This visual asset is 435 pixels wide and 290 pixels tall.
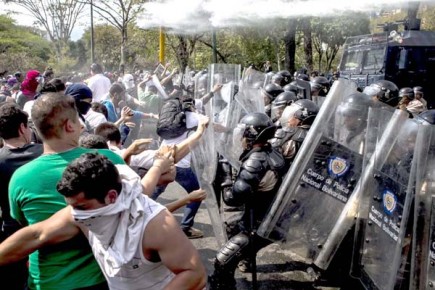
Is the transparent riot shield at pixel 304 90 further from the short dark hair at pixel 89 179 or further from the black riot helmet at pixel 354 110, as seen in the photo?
the short dark hair at pixel 89 179

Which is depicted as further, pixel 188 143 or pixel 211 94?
pixel 211 94

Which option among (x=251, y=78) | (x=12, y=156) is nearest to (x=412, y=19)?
(x=251, y=78)

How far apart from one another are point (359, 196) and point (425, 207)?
81 cm

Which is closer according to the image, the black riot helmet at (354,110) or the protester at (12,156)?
the protester at (12,156)

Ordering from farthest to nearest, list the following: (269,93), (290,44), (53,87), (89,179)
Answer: (290,44) < (269,93) < (53,87) < (89,179)

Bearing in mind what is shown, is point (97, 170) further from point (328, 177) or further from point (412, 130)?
point (328, 177)

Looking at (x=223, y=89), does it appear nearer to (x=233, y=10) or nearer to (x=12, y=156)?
(x=12, y=156)

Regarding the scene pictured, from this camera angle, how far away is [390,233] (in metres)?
2.50

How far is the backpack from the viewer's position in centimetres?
437

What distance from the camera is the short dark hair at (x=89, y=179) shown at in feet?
5.03

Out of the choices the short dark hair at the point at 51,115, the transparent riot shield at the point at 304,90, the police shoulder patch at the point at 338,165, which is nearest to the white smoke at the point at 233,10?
the transparent riot shield at the point at 304,90

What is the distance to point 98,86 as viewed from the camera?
7.07 m

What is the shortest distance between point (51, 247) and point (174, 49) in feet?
91.9

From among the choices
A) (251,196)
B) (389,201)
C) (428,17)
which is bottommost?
(251,196)
